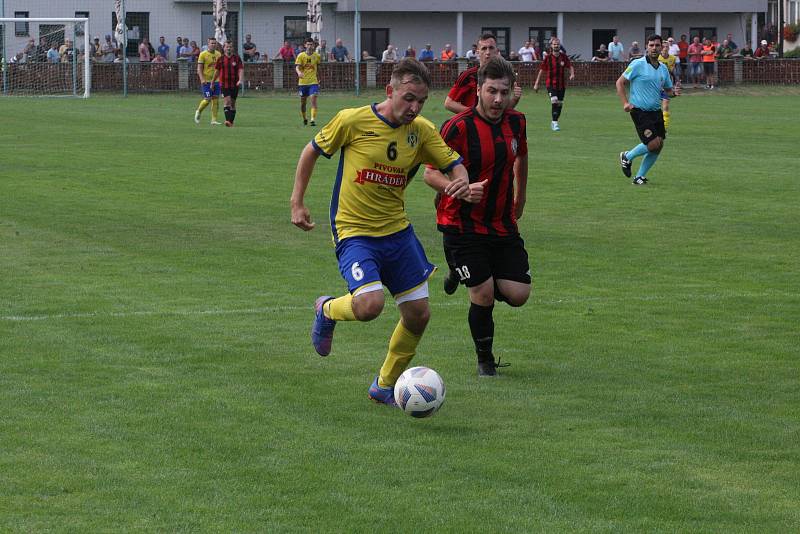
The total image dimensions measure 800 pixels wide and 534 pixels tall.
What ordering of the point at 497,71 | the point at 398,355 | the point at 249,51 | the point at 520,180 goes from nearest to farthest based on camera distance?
1. the point at 398,355
2. the point at 497,71
3. the point at 520,180
4. the point at 249,51

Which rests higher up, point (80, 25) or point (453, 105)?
point (80, 25)

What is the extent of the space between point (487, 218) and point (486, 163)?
0.34 metres

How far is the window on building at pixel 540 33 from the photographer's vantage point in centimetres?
6356

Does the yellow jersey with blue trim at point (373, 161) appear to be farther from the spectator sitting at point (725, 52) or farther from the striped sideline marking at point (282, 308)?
the spectator sitting at point (725, 52)

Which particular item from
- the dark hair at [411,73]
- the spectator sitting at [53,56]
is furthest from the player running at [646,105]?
the spectator sitting at [53,56]

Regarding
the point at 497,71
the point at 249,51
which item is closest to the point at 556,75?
the point at 497,71

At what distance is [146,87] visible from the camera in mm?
49500

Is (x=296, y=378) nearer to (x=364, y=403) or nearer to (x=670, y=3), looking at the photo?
(x=364, y=403)

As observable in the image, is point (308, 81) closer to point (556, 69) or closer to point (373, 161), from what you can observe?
point (556, 69)

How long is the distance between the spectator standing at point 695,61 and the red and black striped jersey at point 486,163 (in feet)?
149

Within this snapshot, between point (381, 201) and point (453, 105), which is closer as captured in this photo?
point (381, 201)

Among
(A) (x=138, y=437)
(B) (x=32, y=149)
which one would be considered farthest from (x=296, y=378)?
(B) (x=32, y=149)

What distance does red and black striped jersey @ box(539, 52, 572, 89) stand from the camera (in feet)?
102

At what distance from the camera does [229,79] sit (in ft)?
106
